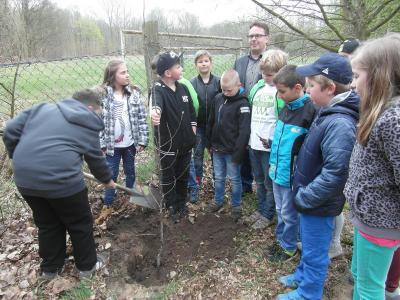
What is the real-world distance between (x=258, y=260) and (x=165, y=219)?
1.22 meters

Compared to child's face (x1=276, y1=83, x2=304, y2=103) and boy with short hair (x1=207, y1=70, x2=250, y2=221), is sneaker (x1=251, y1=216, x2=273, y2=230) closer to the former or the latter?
boy with short hair (x1=207, y1=70, x2=250, y2=221)

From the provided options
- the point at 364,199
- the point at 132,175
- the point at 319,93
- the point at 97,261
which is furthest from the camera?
the point at 132,175

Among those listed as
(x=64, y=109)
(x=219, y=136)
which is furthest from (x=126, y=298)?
(x=219, y=136)

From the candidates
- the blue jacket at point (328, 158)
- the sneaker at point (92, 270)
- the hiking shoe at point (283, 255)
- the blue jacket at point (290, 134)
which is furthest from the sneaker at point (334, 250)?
the sneaker at point (92, 270)

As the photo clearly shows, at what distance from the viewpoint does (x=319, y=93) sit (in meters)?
2.27

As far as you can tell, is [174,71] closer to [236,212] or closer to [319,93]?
[319,93]

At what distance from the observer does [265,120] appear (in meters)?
3.25

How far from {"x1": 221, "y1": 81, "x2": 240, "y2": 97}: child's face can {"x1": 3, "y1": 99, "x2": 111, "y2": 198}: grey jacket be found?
150 centimetres

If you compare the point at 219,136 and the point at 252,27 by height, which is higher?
the point at 252,27

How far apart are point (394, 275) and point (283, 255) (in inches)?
38.0

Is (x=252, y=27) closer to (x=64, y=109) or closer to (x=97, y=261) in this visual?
(x=64, y=109)

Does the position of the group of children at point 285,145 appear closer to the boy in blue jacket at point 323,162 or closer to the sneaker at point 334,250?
the boy in blue jacket at point 323,162

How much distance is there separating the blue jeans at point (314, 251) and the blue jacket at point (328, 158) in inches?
4.3

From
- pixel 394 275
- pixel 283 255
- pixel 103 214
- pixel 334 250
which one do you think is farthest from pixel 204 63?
pixel 394 275
